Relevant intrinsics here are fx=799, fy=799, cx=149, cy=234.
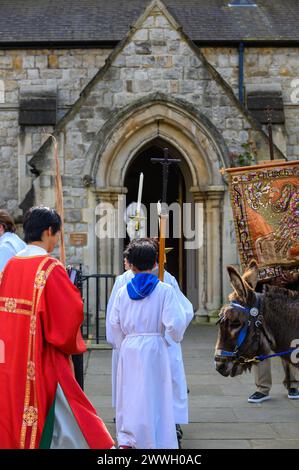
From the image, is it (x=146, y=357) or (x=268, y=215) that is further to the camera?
(x=268, y=215)

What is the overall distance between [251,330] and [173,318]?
0.65m

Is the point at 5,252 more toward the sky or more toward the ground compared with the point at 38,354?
more toward the sky

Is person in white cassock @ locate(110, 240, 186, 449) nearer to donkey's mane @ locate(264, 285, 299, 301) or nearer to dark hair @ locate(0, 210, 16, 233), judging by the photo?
donkey's mane @ locate(264, 285, 299, 301)

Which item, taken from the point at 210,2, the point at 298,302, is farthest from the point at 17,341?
the point at 210,2

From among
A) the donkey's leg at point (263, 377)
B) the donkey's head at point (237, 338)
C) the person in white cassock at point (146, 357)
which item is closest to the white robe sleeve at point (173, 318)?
the person in white cassock at point (146, 357)

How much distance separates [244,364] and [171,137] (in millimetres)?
8704

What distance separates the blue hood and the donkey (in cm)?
60

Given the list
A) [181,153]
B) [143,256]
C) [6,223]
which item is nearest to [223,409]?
[143,256]

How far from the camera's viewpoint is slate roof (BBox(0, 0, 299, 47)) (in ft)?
56.6

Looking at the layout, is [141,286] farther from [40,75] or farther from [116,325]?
[40,75]

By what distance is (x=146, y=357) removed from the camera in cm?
600

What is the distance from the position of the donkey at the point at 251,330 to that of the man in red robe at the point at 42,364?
1.47m

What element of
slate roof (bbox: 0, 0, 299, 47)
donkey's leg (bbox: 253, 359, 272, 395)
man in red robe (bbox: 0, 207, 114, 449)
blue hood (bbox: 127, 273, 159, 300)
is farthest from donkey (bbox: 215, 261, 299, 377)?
slate roof (bbox: 0, 0, 299, 47)

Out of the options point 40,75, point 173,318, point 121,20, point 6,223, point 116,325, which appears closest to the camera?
point 173,318
